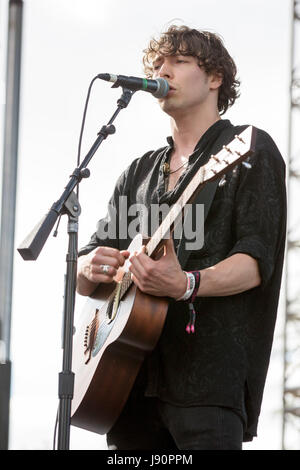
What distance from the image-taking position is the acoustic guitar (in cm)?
247

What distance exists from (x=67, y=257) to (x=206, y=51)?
108cm

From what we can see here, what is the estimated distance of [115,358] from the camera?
2674mm

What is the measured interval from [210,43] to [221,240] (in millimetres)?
915

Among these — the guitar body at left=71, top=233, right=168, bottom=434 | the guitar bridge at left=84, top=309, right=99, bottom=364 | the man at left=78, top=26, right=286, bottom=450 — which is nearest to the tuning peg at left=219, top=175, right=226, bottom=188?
the man at left=78, top=26, right=286, bottom=450

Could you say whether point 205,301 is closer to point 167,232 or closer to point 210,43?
point 167,232

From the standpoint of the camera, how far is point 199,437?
2475 mm

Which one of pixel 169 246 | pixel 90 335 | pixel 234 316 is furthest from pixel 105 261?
pixel 234 316

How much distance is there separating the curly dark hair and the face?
0.03m

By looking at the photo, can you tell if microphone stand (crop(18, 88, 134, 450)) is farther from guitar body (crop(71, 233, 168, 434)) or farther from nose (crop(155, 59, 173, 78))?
nose (crop(155, 59, 173, 78))

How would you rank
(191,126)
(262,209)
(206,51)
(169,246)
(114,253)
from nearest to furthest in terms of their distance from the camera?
(169,246) → (262,209) → (114,253) → (191,126) → (206,51)

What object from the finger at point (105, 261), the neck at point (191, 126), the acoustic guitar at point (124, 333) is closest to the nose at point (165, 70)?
the neck at point (191, 126)

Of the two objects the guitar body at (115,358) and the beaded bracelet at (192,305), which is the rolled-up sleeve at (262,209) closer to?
the beaded bracelet at (192,305)

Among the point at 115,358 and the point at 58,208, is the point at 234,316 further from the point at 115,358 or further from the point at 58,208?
the point at 58,208
